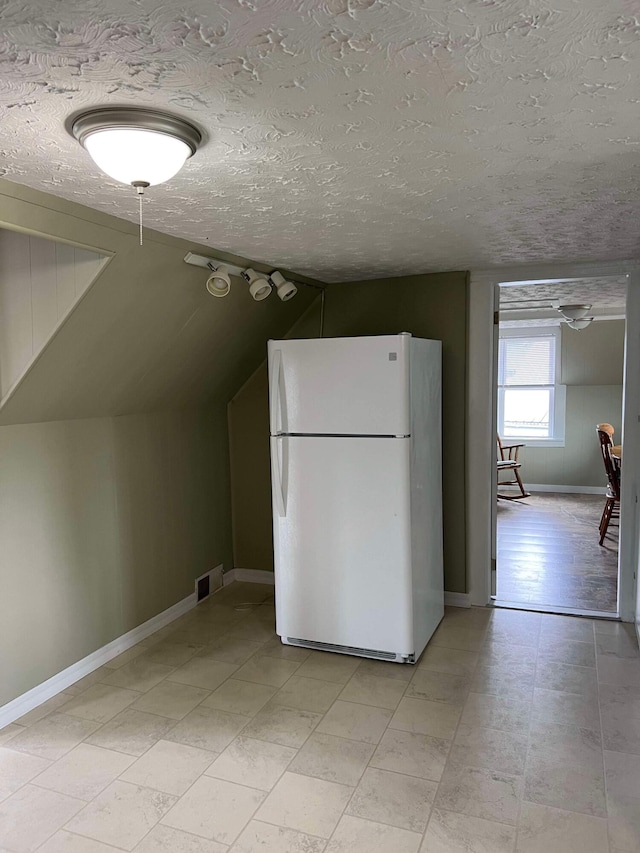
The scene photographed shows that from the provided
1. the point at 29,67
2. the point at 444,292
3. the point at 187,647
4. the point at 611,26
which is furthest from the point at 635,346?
the point at 29,67

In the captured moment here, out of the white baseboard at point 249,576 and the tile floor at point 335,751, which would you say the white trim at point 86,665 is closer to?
the tile floor at point 335,751

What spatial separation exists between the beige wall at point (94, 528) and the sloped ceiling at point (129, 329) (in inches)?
5.8

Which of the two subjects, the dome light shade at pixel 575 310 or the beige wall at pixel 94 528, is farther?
the dome light shade at pixel 575 310

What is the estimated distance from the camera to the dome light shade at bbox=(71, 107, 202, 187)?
1.46 metres

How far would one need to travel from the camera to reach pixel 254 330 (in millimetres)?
3904

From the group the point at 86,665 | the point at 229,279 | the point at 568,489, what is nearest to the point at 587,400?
the point at 568,489

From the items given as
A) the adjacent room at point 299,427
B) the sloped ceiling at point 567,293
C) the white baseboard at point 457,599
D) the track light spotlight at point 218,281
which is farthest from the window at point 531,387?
the track light spotlight at point 218,281

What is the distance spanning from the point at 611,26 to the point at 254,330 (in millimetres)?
2943

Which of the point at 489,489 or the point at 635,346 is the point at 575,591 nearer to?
the point at 489,489

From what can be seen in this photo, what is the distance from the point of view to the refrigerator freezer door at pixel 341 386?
10.3 ft

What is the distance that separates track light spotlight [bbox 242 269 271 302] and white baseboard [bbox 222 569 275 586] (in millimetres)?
2150

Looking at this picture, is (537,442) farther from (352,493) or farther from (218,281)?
(218,281)

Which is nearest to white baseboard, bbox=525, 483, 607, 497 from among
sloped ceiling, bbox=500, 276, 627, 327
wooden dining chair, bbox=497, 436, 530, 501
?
wooden dining chair, bbox=497, 436, 530, 501

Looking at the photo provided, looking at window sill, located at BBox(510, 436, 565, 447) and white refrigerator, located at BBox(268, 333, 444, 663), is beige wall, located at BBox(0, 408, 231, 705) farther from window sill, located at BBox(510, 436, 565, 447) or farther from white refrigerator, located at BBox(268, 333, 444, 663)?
window sill, located at BBox(510, 436, 565, 447)
